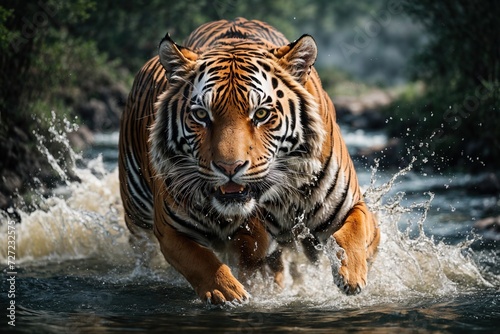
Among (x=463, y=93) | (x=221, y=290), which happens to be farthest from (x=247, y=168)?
(x=463, y=93)

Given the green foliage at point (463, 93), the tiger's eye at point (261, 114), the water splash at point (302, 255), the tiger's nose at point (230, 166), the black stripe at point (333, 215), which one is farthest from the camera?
the green foliage at point (463, 93)

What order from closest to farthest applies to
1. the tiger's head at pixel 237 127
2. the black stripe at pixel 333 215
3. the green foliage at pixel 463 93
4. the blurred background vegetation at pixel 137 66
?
the tiger's head at pixel 237 127 → the black stripe at pixel 333 215 → the blurred background vegetation at pixel 137 66 → the green foliage at pixel 463 93

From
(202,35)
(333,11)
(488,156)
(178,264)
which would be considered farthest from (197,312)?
(333,11)

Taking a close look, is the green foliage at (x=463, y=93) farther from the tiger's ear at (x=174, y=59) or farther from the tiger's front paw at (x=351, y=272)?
the tiger's ear at (x=174, y=59)

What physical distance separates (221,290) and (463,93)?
7.30 meters

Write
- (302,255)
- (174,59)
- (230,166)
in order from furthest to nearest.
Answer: (302,255)
(174,59)
(230,166)

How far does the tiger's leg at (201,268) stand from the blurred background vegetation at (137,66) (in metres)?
2.65

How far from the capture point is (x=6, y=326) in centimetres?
405

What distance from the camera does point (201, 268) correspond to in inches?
164

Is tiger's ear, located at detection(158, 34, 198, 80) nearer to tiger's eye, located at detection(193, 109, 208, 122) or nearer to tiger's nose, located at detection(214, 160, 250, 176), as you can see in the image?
tiger's eye, located at detection(193, 109, 208, 122)

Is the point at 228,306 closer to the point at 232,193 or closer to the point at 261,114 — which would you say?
the point at 232,193

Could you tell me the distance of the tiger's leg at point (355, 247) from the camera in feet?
13.5

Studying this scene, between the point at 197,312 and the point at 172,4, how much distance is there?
11.3m

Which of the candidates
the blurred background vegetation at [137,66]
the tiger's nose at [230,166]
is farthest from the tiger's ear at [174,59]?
the blurred background vegetation at [137,66]
